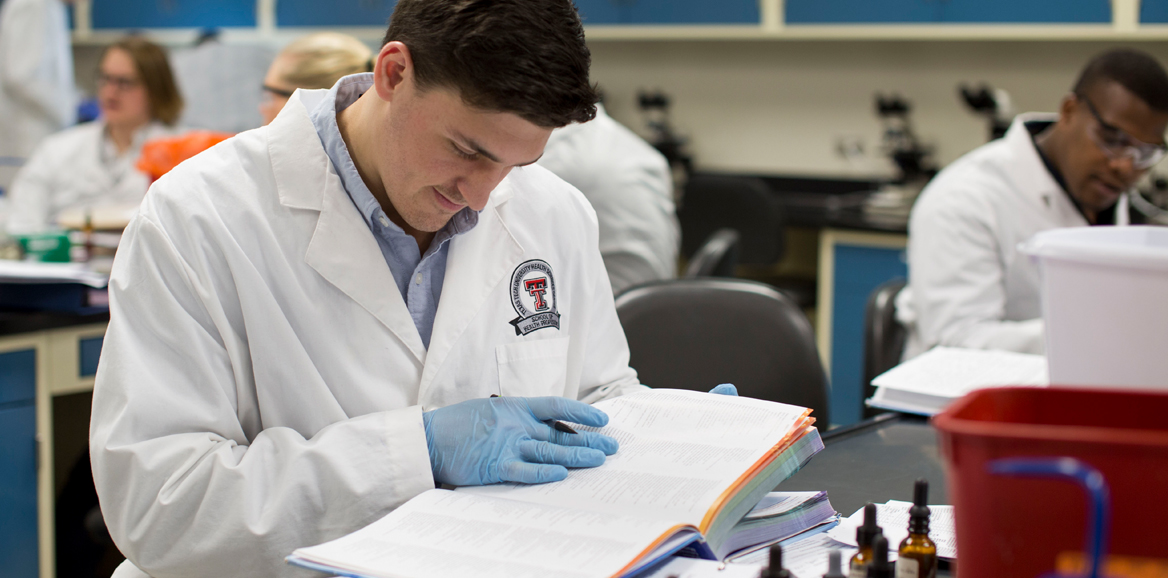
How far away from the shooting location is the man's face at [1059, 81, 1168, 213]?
2.03 m

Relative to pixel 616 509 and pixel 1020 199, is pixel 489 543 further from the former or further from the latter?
pixel 1020 199

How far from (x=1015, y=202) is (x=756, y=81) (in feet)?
9.62

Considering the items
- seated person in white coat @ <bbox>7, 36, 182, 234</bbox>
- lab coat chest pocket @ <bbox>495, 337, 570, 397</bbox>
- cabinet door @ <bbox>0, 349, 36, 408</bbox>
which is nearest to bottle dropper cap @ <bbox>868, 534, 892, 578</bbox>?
lab coat chest pocket @ <bbox>495, 337, 570, 397</bbox>

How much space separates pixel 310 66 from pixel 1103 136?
162 centimetres

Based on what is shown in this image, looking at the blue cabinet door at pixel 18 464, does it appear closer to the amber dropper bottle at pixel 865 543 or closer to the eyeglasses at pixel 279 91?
the eyeglasses at pixel 279 91

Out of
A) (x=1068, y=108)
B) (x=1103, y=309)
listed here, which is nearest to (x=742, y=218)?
(x=1068, y=108)

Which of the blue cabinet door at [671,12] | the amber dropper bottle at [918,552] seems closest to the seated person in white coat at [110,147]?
the blue cabinet door at [671,12]

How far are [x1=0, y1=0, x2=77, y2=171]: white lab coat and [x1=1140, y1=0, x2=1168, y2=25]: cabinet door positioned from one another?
4.73m

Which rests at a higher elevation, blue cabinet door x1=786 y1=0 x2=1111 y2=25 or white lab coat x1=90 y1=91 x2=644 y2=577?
blue cabinet door x1=786 y1=0 x2=1111 y2=25

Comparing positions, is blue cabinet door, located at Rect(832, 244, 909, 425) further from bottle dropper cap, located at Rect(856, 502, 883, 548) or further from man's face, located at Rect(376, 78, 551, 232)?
bottle dropper cap, located at Rect(856, 502, 883, 548)

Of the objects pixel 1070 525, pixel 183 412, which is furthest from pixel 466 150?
pixel 1070 525

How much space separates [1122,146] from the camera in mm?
2055

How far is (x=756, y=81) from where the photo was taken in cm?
501

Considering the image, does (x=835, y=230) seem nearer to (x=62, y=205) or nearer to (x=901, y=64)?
(x=901, y=64)
